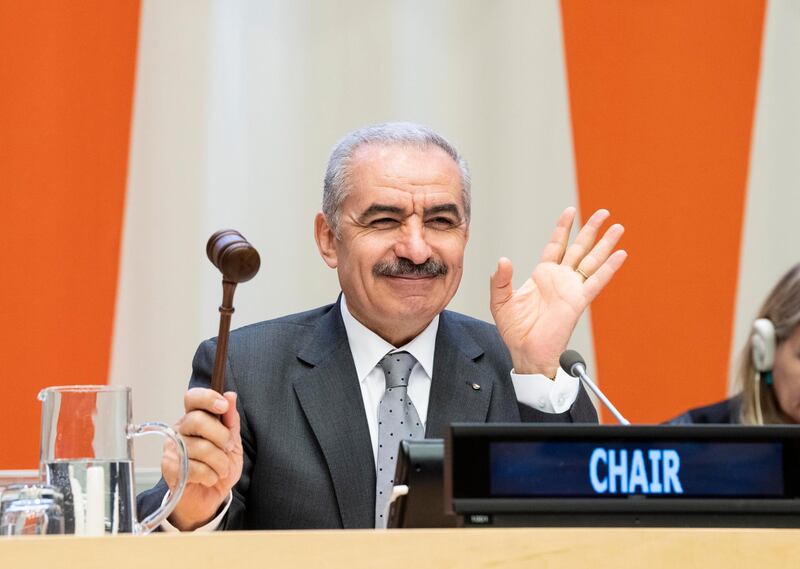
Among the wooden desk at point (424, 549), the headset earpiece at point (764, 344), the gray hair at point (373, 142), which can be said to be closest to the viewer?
the wooden desk at point (424, 549)

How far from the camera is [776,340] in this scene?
227cm

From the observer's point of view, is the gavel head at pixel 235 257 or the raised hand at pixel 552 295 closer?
the gavel head at pixel 235 257

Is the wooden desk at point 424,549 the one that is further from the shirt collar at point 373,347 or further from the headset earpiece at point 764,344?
the headset earpiece at point 764,344

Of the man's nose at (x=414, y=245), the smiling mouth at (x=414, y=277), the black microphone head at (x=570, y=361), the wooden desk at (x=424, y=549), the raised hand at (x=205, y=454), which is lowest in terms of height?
the wooden desk at (x=424, y=549)

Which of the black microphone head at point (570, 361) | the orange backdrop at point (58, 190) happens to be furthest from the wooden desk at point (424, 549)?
the orange backdrop at point (58, 190)

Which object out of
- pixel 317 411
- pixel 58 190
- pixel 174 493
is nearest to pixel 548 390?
pixel 317 411

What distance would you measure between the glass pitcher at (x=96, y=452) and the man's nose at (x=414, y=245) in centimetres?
90

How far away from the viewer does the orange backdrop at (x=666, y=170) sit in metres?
2.75

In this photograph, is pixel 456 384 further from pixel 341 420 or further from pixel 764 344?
pixel 764 344

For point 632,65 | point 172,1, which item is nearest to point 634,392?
point 632,65

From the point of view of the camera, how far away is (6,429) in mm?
2494

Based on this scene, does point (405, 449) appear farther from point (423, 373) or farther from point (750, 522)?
point (423, 373)

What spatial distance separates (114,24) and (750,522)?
81.7 inches

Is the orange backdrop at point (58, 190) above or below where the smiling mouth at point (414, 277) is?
above
